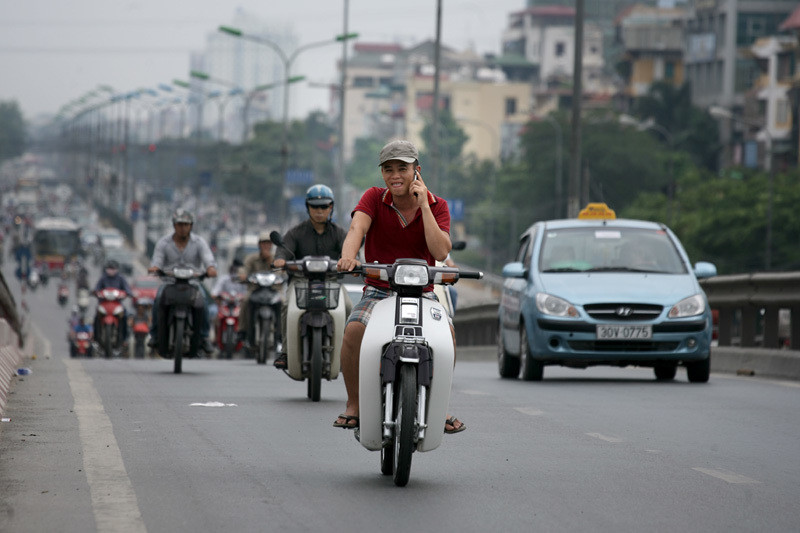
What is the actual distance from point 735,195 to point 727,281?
179 feet

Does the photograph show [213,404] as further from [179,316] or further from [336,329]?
[179,316]

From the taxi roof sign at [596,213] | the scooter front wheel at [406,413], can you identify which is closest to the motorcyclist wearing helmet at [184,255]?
the taxi roof sign at [596,213]

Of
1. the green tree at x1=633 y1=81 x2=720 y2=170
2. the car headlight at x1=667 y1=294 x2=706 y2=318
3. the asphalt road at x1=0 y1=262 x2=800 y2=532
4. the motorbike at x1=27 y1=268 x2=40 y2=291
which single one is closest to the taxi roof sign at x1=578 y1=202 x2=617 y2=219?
the car headlight at x1=667 y1=294 x2=706 y2=318

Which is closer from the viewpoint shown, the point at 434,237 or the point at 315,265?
the point at 434,237

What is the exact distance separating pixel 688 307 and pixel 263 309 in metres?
7.01

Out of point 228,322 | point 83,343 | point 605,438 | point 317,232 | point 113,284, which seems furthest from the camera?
point 83,343

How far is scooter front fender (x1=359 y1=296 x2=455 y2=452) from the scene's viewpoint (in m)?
7.86

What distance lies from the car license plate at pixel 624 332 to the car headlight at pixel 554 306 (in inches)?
11.7

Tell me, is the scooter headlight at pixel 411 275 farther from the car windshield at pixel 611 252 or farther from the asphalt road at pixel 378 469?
the car windshield at pixel 611 252

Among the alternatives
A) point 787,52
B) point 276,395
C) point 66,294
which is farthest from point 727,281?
point 787,52

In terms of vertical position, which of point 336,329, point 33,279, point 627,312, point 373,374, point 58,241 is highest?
point 373,374

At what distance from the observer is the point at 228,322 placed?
84.2 ft

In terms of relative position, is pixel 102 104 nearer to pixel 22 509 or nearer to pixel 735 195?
pixel 735 195

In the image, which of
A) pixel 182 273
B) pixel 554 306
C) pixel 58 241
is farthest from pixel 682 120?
pixel 554 306
